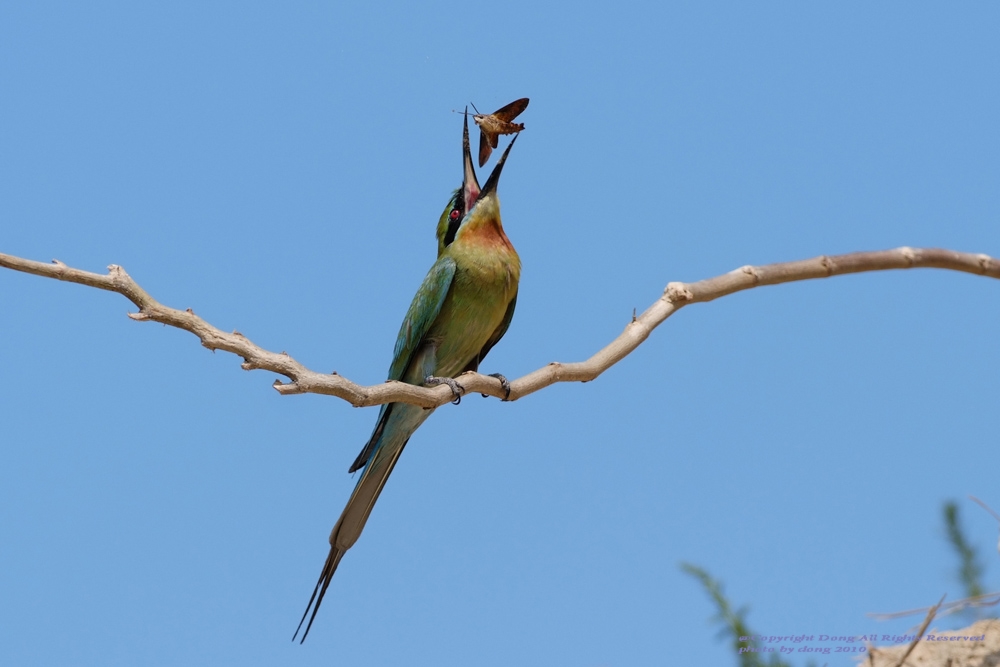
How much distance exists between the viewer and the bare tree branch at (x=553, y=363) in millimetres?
2340

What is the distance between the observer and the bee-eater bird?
4031mm

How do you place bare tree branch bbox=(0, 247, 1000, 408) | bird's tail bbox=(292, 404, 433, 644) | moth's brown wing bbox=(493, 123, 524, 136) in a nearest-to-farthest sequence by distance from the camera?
bare tree branch bbox=(0, 247, 1000, 408), bird's tail bbox=(292, 404, 433, 644), moth's brown wing bbox=(493, 123, 524, 136)

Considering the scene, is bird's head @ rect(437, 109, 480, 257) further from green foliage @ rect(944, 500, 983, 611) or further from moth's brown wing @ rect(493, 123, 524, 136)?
green foliage @ rect(944, 500, 983, 611)

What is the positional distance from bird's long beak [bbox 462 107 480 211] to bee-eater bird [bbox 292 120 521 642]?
2cm

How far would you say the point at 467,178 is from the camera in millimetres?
4633

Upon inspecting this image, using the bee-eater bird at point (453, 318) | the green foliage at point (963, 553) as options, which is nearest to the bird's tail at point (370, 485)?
the bee-eater bird at point (453, 318)

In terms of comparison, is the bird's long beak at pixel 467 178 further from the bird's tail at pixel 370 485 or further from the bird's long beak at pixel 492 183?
the bird's tail at pixel 370 485

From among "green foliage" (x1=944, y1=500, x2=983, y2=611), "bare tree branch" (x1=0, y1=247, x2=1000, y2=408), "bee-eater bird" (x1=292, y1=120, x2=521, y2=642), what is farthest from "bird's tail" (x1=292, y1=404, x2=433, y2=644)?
"green foliage" (x1=944, y1=500, x2=983, y2=611)

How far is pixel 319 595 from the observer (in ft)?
12.0

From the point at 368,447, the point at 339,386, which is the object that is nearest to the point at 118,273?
the point at 339,386

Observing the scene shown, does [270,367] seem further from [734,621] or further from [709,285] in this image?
[734,621]

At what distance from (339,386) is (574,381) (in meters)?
0.83

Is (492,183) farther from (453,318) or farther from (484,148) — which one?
(453,318)

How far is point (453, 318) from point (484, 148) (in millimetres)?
885
